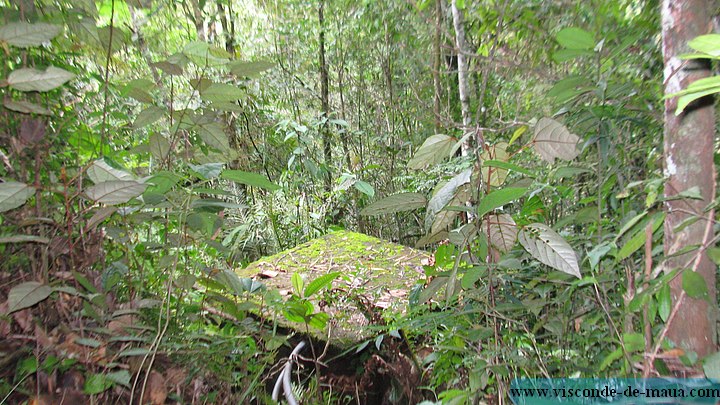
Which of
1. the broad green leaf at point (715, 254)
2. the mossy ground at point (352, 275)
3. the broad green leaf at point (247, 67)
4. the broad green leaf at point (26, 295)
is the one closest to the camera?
the broad green leaf at point (715, 254)

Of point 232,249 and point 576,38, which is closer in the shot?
point 576,38

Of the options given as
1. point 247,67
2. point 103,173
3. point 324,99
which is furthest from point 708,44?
point 324,99

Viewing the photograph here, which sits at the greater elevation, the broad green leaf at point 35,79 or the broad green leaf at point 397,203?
the broad green leaf at point 35,79

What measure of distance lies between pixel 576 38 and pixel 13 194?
1.41m

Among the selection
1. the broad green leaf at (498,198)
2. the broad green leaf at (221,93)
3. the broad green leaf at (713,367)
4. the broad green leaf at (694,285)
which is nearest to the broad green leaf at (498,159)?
the broad green leaf at (498,198)

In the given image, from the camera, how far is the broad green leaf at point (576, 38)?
46.2 inches

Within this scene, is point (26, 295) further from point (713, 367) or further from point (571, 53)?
point (571, 53)

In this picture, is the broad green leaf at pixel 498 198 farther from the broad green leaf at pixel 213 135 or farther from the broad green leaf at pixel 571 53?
the broad green leaf at pixel 213 135

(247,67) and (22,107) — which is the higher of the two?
(247,67)

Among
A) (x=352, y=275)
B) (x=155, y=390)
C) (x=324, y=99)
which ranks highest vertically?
(x=324, y=99)

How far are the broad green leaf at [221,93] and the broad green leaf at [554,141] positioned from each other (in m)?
0.84

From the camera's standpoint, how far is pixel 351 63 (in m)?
6.00

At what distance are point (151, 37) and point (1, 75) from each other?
341 cm

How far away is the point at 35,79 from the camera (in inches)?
40.3
